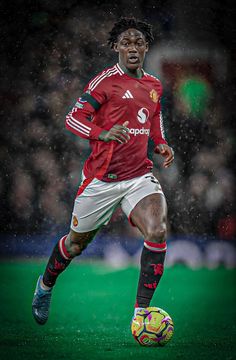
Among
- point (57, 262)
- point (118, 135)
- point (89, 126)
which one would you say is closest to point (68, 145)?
point (57, 262)

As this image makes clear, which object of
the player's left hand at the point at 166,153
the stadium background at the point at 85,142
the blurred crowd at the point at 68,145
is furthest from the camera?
the blurred crowd at the point at 68,145

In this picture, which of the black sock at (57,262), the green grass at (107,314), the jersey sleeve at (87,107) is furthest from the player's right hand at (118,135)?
the green grass at (107,314)

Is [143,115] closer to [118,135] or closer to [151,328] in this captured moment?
[118,135]

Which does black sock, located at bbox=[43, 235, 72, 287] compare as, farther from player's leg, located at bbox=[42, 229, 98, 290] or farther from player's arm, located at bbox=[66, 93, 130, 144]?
player's arm, located at bbox=[66, 93, 130, 144]

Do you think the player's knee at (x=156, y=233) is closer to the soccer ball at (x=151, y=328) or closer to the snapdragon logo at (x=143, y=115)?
the soccer ball at (x=151, y=328)

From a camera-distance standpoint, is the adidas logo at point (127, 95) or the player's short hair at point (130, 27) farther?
the player's short hair at point (130, 27)

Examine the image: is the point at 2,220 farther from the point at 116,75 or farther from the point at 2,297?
the point at 116,75

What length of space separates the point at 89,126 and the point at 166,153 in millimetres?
626

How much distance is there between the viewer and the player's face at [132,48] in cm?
445

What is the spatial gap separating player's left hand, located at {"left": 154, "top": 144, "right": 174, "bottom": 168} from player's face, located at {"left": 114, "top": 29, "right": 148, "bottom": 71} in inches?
22.2

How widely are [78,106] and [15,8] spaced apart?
5.40 meters

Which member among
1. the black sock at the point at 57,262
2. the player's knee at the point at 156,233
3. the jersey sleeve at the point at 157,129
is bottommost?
the black sock at the point at 57,262

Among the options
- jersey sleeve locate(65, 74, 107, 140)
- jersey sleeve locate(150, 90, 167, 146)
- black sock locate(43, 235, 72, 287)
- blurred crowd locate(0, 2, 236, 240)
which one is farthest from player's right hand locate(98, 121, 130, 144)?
blurred crowd locate(0, 2, 236, 240)

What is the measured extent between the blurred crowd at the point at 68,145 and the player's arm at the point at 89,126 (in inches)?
219
